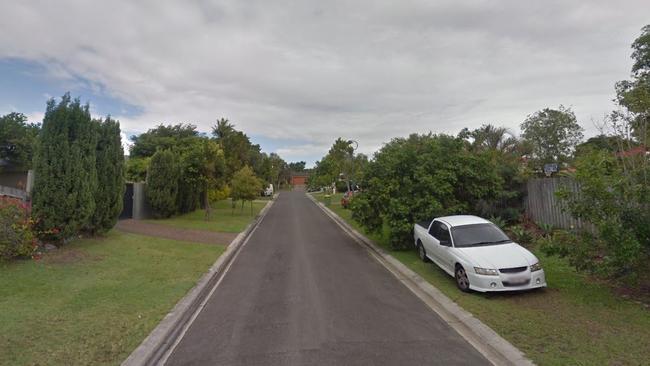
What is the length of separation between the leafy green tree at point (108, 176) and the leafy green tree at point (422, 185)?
8297 millimetres

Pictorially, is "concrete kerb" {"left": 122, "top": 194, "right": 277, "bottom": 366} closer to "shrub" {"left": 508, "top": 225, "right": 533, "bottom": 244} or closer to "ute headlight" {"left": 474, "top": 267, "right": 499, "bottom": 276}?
"ute headlight" {"left": 474, "top": 267, "right": 499, "bottom": 276}

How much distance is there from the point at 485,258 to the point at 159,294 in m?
6.34

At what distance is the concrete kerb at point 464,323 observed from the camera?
4.84 m

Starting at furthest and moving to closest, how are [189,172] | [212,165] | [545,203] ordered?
[189,172]
[212,165]
[545,203]

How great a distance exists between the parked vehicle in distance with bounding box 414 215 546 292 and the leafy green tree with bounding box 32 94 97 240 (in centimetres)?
981

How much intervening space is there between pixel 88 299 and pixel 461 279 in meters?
7.06

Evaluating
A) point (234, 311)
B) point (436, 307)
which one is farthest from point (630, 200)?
point (234, 311)

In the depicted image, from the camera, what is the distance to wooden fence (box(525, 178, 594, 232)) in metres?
12.4

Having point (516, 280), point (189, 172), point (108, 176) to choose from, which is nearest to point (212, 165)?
point (189, 172)

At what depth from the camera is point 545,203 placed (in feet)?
44.3

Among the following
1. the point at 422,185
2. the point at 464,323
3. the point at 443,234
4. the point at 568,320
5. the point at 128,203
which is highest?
the point at 422,185

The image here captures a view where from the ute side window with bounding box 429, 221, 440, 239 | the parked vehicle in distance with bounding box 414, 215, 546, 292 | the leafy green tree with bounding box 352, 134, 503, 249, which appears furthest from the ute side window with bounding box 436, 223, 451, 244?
the leafy green tree with bounding box 352, 134, 503, 249

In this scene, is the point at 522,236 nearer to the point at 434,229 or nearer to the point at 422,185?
the point at 422,185

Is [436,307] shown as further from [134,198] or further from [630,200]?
[134,198]
